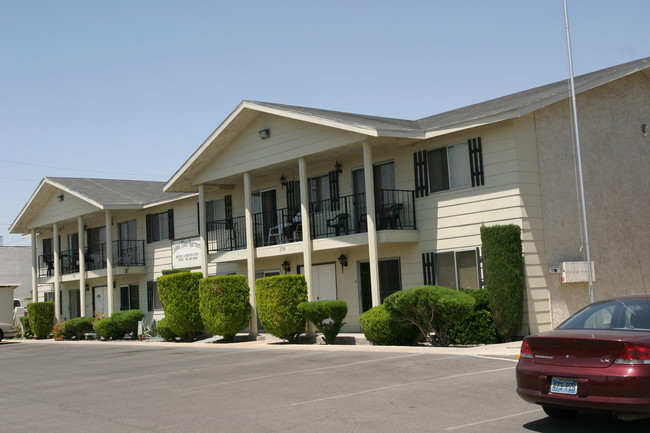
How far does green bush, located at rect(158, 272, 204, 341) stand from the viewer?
2550 cm

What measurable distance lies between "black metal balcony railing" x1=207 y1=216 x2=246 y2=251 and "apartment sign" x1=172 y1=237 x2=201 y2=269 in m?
1.15

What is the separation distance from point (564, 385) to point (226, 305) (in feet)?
55.8

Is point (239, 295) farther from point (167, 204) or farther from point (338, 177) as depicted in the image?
point (167, 204)

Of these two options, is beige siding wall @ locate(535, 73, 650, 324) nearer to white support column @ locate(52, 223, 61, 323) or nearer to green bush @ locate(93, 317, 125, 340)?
green bush @ locate(93, 317, 125, 340)

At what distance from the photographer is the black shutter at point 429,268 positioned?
20328 mm

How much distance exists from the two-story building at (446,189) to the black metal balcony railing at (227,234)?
0.71 metres

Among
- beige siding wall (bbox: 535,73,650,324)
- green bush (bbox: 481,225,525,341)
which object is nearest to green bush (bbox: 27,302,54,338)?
green bush (bbox: 481,225,525,341)

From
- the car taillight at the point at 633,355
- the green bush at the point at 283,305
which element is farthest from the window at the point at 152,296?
the car taillight at the point at 633,355

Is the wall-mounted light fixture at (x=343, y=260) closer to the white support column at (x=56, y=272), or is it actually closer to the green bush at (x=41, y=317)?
the white support column at (x=56, y=272)

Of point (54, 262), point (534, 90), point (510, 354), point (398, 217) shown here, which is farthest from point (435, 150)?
point (54, 262)

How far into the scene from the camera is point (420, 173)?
20.8 metres

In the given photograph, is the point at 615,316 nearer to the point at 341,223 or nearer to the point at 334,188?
the point at 341,223

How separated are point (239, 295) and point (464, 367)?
39.5ft

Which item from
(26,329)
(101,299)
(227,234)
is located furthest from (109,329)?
(26,329)
